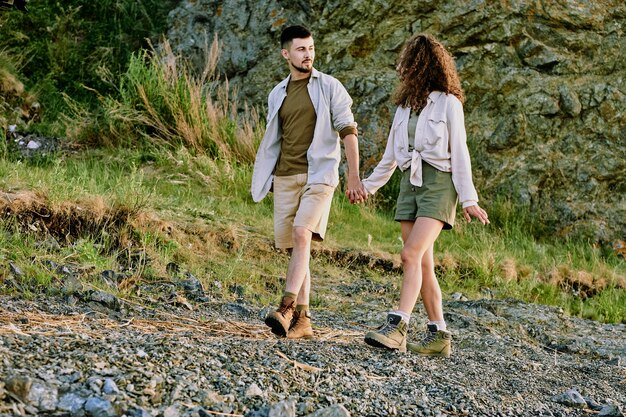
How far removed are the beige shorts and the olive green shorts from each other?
42 centimetres

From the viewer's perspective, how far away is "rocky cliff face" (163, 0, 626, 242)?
10.5 m

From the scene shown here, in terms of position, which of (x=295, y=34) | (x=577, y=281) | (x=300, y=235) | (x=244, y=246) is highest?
(x=295, y=34)

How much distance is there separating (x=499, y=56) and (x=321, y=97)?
237 inches

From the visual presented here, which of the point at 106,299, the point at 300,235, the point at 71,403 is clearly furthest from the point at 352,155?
the point at 71,403

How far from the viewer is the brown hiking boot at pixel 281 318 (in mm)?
5156

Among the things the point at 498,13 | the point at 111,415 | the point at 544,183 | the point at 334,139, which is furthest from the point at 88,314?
the point at 498,13

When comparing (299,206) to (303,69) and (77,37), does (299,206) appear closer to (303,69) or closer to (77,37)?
(303,69)

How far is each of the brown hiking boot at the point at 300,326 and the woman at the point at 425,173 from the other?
434mm

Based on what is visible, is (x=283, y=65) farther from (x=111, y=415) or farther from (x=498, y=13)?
(x=111, y=415)

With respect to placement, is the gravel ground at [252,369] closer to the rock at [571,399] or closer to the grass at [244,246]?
the rock at [571,399]

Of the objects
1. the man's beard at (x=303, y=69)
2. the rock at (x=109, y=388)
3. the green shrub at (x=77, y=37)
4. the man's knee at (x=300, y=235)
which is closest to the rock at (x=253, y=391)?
the rock at (x=109, y=388)

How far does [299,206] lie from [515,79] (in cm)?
608

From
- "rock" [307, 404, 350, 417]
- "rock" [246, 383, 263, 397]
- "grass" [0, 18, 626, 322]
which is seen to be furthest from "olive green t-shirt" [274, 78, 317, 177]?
A: "rock" [307, 404, 350, 417]

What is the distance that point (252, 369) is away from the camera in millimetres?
4180
